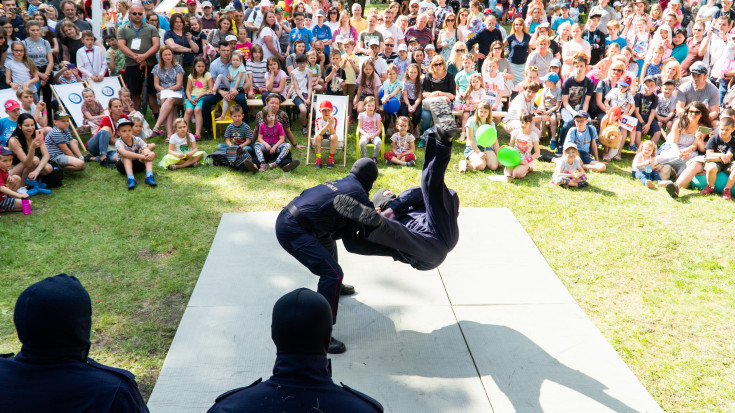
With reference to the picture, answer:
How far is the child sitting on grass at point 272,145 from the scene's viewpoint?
27.8 ft

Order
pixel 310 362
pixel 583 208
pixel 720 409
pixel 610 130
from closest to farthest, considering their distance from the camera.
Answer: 1. pixel 310 362
2. pixel 720 409
3. pixel 583 208
4. pixel 610 130

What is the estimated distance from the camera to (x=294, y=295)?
7.39ft

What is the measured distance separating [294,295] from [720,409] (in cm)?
348

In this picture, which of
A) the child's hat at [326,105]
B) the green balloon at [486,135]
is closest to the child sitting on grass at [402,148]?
the green balloon at [486,135]

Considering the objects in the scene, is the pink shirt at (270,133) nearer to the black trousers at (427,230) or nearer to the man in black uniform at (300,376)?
the black trousers at (427,230)

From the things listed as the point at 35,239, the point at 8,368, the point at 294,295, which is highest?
the point at 294,295

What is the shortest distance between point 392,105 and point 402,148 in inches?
41.7

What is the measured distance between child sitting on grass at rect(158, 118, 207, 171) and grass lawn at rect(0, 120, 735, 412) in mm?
174

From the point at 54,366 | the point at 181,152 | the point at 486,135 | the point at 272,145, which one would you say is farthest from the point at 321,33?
the point at 54,366

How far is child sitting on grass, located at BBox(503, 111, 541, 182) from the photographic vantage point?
27.0ft

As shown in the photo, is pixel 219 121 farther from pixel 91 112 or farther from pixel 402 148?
pixel 402 148

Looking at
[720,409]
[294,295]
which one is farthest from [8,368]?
[720,409]

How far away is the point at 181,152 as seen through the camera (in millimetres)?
8438

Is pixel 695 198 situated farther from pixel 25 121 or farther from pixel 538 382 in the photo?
pixel 25 121
